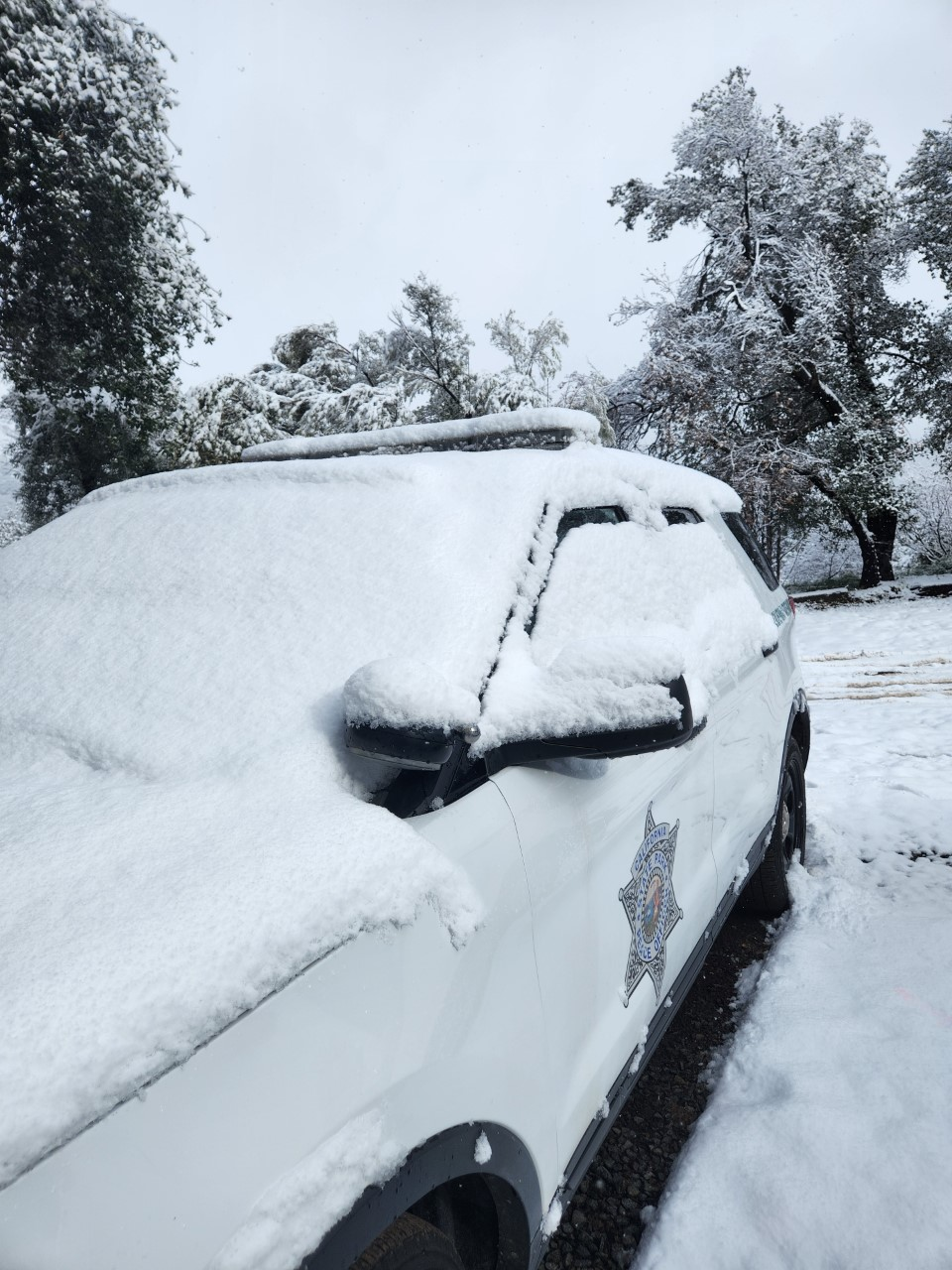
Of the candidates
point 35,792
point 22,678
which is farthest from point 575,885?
point 22,678

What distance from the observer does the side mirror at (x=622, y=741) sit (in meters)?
1.29

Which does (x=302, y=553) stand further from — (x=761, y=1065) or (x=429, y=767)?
(x=761, y=1065)

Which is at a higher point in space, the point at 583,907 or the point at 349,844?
the point at 349,844

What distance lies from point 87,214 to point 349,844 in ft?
39.3

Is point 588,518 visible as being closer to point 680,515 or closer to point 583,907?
point 680,515

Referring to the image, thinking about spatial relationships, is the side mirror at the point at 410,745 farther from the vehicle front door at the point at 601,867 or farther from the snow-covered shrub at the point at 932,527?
the snow-covered shrub at the point at 932,527

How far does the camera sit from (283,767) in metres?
1.27

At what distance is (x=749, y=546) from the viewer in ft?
11.1

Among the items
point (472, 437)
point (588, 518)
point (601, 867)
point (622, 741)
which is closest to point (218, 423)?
point (472, 437)

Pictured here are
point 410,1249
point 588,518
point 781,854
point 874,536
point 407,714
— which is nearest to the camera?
point 410,1249

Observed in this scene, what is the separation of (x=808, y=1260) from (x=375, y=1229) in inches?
51.3

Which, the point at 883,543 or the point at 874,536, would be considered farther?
the point at 874,536

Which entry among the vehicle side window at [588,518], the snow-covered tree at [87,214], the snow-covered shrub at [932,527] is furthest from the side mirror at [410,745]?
the snow-covered shrub at [932,527]

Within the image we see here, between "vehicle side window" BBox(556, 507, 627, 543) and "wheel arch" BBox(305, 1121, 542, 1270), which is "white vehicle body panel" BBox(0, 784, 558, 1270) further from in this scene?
"vehicle side window" BBox(556, 507, 627, 543)
